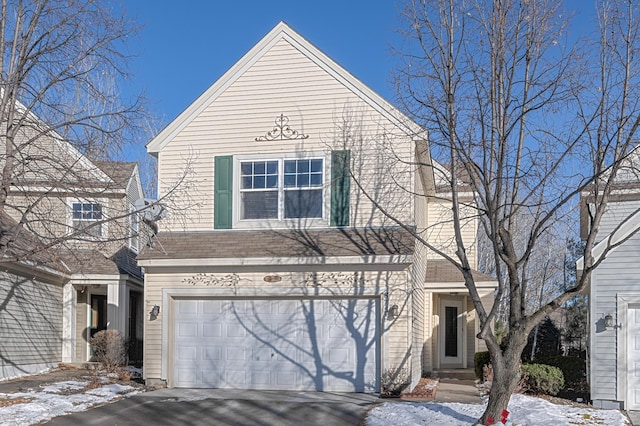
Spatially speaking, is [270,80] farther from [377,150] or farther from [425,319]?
[425,319]

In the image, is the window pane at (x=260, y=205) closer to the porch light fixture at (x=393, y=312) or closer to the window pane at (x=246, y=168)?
the window pane at (x=246, y=168)

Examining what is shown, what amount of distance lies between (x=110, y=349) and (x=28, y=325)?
6.98 feet

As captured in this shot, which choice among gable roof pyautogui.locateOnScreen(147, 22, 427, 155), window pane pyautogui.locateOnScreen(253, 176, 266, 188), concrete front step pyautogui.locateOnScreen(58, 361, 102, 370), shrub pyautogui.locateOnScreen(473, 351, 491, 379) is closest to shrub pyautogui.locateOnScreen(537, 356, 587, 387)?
shrub pyautogui.locateOnScreen(473, 351, 491, 379)

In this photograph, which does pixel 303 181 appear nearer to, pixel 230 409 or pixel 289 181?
pixel 289 181

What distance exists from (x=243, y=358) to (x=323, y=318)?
6.48 feet

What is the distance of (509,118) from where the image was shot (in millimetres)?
11570

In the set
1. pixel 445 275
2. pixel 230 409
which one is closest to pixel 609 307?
pixel 445 275

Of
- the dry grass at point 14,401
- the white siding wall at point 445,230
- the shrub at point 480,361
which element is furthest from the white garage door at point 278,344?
the white siding wall at point 445,230

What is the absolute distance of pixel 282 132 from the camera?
16.0m

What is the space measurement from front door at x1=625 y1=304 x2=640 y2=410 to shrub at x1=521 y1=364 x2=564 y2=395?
1.35 meters

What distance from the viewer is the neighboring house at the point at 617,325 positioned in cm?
1397

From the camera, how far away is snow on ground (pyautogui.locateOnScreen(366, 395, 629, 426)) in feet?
38.6

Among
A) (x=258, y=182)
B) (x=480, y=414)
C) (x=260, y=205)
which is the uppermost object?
(x=258, y=182)

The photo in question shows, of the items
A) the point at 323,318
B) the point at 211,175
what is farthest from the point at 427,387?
the point at 211,175
